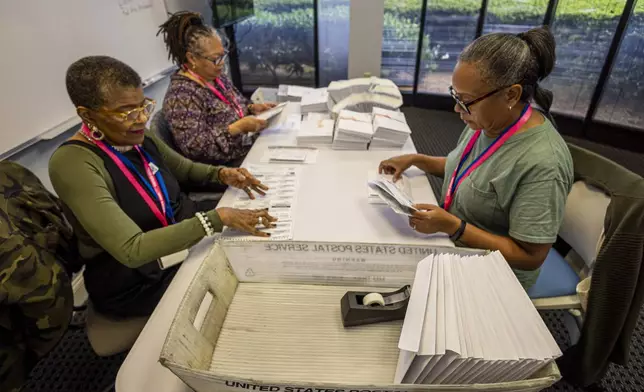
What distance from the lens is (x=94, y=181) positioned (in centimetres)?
96

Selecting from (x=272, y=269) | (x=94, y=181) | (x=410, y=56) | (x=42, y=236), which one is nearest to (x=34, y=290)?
(x=42, y=236)

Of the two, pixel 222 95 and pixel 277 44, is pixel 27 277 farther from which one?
pixel 277 44

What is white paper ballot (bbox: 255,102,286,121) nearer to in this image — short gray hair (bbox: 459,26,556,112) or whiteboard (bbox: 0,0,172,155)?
whiteboard (bbox: 0,0,172,155)

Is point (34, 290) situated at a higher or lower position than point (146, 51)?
lower

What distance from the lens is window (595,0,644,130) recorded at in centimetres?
295

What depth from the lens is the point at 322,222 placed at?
112 centimetres

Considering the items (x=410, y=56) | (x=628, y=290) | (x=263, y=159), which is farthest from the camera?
(x=410, y=56)

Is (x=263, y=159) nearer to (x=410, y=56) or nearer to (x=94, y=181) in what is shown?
(x=94, y=181)

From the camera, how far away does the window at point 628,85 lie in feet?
9.68

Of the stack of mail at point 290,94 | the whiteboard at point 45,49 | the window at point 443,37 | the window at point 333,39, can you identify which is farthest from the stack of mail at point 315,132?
the window at point 333,39

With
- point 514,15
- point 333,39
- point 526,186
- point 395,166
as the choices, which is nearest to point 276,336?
point 526,186

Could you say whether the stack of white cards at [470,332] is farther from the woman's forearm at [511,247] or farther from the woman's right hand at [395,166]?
the woman's right hand at [395,166]

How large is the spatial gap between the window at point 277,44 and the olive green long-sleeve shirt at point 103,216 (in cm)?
372

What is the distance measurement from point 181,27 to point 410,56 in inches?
122
